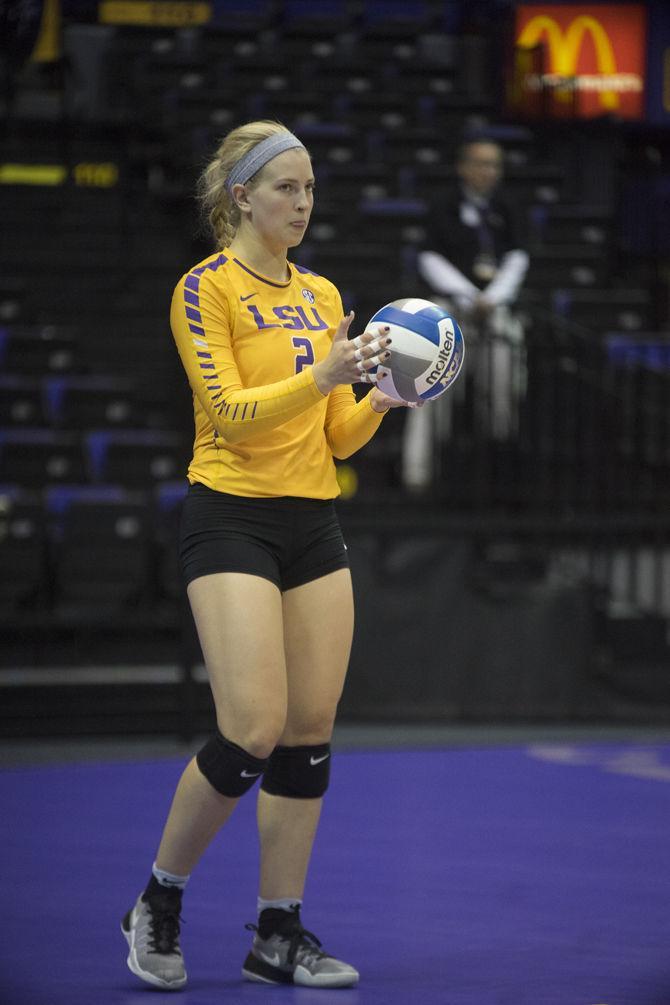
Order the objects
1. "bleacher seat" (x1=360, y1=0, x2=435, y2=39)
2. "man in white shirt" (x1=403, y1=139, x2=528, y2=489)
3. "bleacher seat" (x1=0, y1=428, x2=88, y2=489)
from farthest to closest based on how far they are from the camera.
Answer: "bleacher seat" (x1=360, y1=0, x2=435, y2=39) < "bleacher seat" (x1=0, y1=428, x2=88, y2=489) < "man in white shirt" (x1=403, y1=139, x2=528, y2=489)

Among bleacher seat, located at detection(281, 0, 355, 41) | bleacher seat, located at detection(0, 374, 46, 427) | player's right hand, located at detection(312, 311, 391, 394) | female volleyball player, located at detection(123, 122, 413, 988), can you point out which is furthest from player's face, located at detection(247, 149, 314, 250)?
bleacher seat, located at detection(281, 0, 355, 41)

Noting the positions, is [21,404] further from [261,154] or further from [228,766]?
[228,766]

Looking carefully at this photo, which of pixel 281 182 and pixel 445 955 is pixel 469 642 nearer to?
pixel 445 955

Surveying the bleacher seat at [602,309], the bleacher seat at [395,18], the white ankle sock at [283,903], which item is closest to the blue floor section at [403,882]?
the white ankle sock at [283,903]

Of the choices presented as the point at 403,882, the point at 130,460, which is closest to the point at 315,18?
the point at 130,460

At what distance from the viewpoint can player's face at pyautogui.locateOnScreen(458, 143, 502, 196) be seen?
27.6 feet

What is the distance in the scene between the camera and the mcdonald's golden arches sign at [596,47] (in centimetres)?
1770

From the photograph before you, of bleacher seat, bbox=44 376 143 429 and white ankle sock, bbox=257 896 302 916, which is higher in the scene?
bleacher seat, bbox=44 376 143 429

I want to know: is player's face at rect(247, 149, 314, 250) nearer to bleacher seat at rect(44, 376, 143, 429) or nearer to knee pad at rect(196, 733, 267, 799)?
knee pad at rect(196, 733, 267, 799)

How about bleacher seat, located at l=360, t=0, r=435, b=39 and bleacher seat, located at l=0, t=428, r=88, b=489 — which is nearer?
bleacher seat, located at l=0, t=428, r=88, b=489

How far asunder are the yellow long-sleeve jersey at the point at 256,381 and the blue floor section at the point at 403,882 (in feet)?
3.99

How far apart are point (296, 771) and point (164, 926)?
1.56 feet

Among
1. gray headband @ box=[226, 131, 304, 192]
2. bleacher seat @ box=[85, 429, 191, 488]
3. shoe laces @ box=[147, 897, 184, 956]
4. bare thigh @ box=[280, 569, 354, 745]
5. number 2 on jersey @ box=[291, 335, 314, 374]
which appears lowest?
shoe laces @ box=[147, 897, 184, 956]

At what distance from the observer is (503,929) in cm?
417
